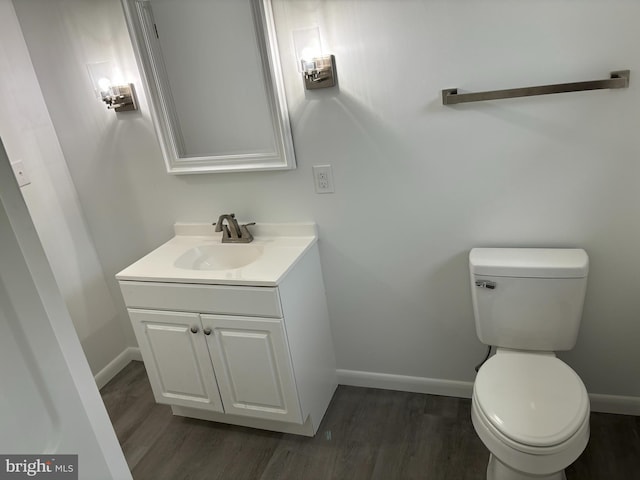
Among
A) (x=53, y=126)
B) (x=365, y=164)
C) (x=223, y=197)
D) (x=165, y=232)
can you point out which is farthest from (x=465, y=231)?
(x=53, y=126)

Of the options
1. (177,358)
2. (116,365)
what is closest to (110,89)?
(177,358)

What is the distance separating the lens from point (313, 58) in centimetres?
178

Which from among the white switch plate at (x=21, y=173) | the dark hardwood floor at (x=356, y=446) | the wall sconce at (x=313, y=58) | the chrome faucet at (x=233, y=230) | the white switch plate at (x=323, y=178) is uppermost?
the wall sconce at (x=313, y=58)

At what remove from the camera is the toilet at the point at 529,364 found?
136cm

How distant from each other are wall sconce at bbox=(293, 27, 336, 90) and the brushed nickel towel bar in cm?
45

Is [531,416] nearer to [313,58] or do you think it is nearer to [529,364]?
[529,364]

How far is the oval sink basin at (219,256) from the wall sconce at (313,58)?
77 centimetres

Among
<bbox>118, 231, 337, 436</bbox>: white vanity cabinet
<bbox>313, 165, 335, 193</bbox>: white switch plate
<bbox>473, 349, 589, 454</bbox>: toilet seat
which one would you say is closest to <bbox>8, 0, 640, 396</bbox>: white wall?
<bbox>313, 165, 335, 193</bbox>: white switch plate

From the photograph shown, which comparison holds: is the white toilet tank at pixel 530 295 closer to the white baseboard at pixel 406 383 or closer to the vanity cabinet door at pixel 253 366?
the white baseboard at pixel 406 383

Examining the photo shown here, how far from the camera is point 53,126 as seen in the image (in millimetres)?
2326

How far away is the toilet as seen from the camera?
136 cm

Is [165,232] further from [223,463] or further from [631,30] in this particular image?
[631,30]

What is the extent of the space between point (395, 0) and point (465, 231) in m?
0.92

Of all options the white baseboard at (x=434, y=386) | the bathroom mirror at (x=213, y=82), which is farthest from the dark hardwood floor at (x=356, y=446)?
the bathroom mirror at (x=213, y=82)
